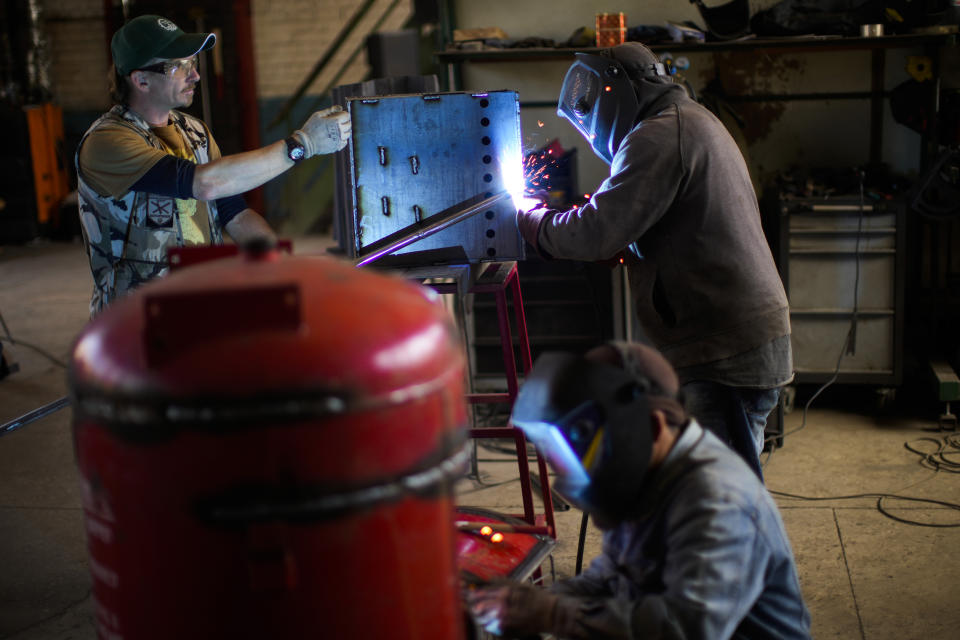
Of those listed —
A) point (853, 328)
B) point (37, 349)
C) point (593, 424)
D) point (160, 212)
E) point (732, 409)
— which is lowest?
point (37, 349)

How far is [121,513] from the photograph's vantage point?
1227 mm

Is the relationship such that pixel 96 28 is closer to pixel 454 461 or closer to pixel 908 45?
pixel 908 45

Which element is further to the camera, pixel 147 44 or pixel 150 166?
pixel 147 44

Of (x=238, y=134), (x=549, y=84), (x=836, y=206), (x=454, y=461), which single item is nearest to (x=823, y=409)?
(x=836, y=206)

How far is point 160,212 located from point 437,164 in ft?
2.92

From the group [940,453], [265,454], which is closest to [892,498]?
[940,453]

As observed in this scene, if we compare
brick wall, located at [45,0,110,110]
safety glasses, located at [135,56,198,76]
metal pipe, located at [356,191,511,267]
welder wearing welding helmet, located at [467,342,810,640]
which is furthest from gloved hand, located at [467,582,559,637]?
brick wall, located at [45,0,110,110]

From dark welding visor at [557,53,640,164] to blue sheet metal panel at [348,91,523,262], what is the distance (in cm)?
24

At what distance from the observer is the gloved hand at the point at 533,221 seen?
2527mm

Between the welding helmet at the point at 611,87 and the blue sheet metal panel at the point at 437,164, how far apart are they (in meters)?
0.25

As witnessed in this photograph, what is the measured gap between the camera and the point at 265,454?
3.69 ft

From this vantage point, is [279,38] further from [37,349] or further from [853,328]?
[853,328]

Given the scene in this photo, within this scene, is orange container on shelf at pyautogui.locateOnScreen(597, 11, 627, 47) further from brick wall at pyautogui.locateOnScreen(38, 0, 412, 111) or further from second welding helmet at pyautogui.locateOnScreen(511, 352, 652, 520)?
brick wall at pyautogui.locateOnScreen(38, 0, 412, 111)

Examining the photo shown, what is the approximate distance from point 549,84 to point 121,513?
14.0 ft
